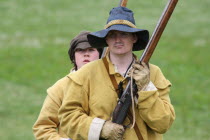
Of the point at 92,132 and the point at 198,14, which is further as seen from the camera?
the point at 198,14

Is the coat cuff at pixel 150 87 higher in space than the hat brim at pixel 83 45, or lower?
lower

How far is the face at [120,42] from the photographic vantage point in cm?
595

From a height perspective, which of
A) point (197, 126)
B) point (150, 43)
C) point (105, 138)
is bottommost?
point (197, 126)

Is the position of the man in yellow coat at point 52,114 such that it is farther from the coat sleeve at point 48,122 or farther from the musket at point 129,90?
the musket at point 129,90

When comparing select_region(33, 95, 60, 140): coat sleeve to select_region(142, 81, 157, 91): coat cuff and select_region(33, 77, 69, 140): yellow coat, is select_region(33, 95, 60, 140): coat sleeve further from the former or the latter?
select_region(142, 81, 157, 91): coat cuff

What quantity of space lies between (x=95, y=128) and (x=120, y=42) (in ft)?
2.26

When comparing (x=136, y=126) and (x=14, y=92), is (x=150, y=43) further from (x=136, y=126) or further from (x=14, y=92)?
(x=14, y=92)

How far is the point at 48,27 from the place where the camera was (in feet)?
Answer: 85.8

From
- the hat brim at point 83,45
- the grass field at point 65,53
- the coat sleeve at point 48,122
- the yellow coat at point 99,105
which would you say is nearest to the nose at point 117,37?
the yellow coat at point 99,105

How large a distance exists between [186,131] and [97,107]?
9879 millimetres

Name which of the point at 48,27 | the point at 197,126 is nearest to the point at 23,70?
the point at 48,27

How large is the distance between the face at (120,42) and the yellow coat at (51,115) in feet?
3.34

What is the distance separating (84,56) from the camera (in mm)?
7379

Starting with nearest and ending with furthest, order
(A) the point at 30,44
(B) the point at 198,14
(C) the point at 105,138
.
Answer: (C) the point at 105,138, (A) the point at 30,44, (B) the point at 198,14
